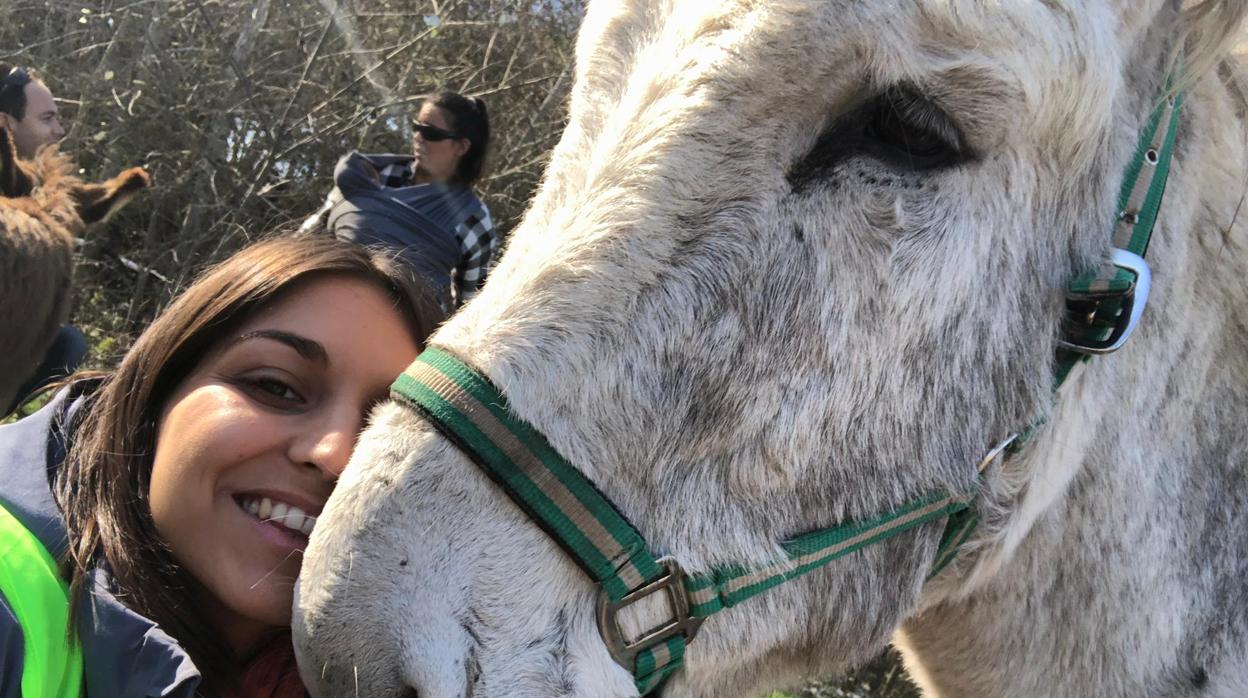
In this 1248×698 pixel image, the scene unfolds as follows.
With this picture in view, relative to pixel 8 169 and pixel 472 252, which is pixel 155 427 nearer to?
pixel 8 169

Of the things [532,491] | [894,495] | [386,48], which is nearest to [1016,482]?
[894,495]

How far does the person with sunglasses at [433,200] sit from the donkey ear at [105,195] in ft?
2.63

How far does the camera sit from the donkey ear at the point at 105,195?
405cm

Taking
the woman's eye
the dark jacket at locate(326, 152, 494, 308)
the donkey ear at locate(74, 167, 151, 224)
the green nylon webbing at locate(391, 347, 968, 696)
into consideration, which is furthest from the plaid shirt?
the green nylon webbing at locate(391, 347, 968, 696)

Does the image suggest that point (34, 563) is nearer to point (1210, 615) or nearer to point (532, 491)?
point (532, 491)

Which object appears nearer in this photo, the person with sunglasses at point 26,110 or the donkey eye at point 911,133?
the donkey eye at point 911,133

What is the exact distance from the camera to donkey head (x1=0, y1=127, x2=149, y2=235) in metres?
3.54

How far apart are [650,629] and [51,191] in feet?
11.3

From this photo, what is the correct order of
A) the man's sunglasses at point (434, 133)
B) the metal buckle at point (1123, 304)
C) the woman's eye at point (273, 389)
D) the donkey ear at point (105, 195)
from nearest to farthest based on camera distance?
the metal buckle at point (1123, 304)
the woman's eye at point (273, 389)
the donkey ear at point (105, 195)
the man's sunglasses at point (434, 133)

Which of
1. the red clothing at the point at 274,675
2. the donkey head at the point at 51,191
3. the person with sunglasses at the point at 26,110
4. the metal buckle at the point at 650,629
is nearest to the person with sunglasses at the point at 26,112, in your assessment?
the person with sunglasses at the point at 26,110

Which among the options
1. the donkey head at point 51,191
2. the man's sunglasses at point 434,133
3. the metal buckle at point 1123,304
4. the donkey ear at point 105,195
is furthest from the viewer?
the man's sunglasses at point 434,133

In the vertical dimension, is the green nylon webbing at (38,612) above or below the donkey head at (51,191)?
above

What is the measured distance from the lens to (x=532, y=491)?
1229mm

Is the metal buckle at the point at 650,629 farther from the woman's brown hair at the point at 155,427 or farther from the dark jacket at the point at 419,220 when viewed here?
the dark jacket at the point at 419,220
